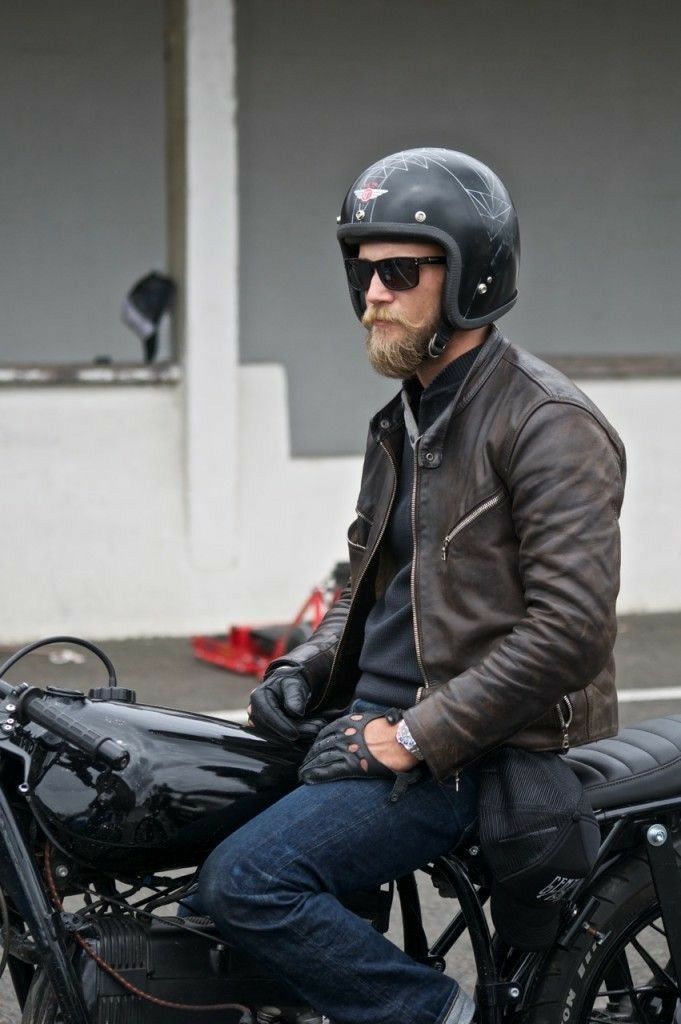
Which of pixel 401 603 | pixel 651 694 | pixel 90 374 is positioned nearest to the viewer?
pixel 401 603

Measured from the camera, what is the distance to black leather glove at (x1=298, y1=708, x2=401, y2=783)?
109 inches

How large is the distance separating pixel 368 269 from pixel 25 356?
7.27 metres

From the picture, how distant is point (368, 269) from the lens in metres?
2.87

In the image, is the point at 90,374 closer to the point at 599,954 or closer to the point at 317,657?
the point at 317,657

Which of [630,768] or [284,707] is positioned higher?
[284,707]

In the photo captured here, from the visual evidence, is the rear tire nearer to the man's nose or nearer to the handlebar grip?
the handlebar grip

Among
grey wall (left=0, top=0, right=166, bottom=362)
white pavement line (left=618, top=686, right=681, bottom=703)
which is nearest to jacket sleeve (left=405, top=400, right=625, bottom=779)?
white pavement line (left=618, top=686, right=681, bottom=703)

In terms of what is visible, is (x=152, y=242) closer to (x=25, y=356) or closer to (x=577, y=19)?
(x=25, y=356)

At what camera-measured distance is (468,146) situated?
9555mm

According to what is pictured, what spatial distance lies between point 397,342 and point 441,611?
19.8 inches

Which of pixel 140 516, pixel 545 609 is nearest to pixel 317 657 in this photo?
pixel 545 609

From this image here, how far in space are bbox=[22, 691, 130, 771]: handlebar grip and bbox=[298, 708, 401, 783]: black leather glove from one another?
1.18 ft

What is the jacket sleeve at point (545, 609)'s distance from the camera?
2641 millimetres

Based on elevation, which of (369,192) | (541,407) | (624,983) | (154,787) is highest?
(369,192)
